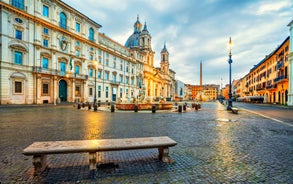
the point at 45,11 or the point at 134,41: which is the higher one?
the point at 134,41

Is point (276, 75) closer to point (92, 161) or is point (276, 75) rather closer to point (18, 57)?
point (92, 161)

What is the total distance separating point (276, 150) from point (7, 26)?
35.8m

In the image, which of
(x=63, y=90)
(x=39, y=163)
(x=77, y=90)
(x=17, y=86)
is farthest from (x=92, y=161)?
(x=77, y=90)

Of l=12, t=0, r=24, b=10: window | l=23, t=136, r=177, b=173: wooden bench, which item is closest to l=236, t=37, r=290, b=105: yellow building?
l=23, t=136, r=177, b=173: wooden bench

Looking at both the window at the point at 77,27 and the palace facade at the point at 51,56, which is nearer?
the palace facade at the point at 51,56

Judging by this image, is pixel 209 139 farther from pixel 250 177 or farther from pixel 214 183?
pixel 214 183

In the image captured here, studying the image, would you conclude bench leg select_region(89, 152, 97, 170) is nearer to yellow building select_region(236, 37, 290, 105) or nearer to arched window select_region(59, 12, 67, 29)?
arched window select_region(59, 12, 67, 29)

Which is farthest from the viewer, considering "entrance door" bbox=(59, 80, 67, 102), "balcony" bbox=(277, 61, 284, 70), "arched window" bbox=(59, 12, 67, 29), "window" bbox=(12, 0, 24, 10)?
"balcony" bbox=(277, 61, 284, 70)

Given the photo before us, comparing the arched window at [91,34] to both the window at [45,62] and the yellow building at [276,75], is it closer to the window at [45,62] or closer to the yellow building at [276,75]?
the window at [45,62]

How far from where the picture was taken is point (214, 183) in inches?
121

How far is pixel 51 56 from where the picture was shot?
33125 millimetres

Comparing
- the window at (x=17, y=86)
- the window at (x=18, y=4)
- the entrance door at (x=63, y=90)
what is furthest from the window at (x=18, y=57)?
the entrance door at (x=63, y=90)

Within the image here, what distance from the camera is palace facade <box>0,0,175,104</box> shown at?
26.5 metres

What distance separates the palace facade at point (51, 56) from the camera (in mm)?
26531
